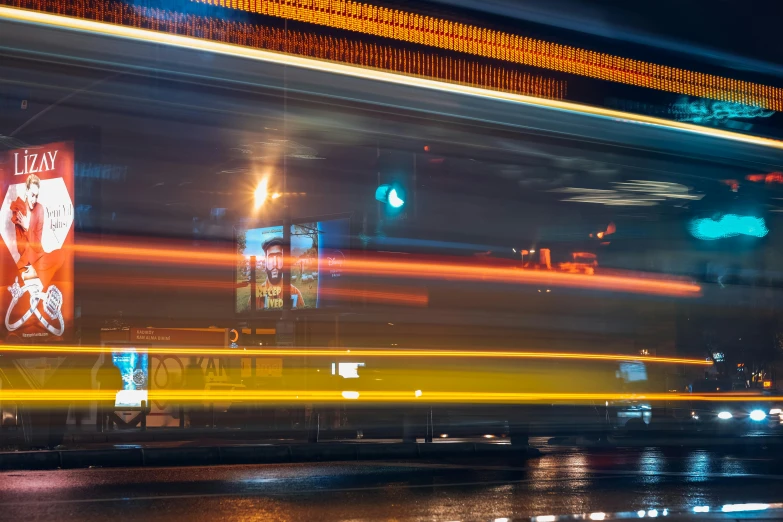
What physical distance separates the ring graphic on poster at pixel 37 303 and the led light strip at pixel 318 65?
11.7 feet

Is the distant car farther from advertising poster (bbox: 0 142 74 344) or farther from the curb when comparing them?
advertising poster (bbox: 0 142 74 344)

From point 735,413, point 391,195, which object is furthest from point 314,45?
point 735,413

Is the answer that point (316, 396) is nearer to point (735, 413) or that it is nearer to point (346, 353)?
point (346, 353)

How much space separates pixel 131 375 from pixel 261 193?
4.58 m

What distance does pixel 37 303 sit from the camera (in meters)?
12.0

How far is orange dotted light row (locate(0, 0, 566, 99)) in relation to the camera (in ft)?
23.8

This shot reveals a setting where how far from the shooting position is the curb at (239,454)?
42.3 ft

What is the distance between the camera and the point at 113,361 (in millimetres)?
10820

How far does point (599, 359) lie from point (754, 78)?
3135 millimetres

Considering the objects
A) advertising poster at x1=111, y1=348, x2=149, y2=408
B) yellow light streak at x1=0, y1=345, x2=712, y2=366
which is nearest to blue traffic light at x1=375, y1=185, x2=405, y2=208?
yellow light streak at x1=0, y1=345, x2=712, y2=366

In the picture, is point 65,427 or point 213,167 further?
point 65,427

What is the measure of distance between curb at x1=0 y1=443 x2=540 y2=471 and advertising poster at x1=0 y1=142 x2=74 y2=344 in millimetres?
1998

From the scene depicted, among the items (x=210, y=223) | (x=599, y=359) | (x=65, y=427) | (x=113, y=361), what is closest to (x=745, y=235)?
(x=599, y=359)

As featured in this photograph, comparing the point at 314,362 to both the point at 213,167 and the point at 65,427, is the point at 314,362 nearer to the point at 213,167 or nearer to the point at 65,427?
the point at 213,167
